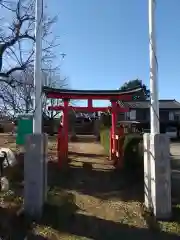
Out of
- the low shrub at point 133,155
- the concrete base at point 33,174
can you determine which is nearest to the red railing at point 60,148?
the low shrub at point 133,155

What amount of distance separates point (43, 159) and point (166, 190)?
2.40 m

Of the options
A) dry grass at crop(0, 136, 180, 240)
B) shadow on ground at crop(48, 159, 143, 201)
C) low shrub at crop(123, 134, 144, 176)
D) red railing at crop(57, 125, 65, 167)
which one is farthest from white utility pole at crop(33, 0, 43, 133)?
red railing at crop(57, 125, 65, 167)

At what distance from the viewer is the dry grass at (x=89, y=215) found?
5.27m

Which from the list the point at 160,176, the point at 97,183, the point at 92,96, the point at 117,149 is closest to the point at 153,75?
the point at 160,176

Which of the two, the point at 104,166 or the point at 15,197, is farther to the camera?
the point at 104,166

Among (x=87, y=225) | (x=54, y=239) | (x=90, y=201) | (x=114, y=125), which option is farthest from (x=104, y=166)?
(x=54, y=239)

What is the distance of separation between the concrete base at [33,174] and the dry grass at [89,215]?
0.26 m

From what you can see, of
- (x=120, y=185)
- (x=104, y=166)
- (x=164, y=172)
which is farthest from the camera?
(x=104, y=166)

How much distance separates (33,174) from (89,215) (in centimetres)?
134

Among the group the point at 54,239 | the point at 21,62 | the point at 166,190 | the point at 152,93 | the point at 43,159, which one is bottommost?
the point at 54,239

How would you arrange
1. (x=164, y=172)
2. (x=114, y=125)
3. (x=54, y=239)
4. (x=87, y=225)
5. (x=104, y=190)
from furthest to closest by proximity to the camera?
1. (x=114, y=125)
2. (x=104, y=190)
3. (x=164, y=172)
4. (x=87, y=225)
5. (x=54, y=239)

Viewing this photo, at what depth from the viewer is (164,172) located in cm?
596

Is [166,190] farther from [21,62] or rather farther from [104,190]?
[21,62]

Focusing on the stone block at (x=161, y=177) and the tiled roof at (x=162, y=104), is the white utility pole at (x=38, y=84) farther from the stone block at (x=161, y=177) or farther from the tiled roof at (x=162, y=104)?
the tiled roof at (x=162, y=104)
